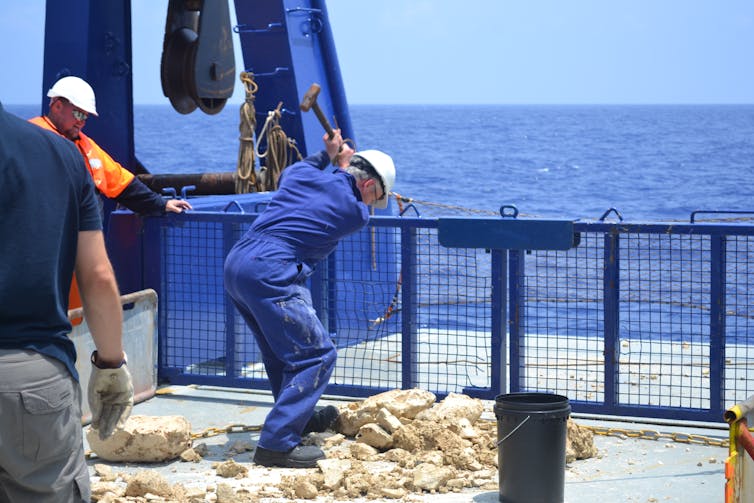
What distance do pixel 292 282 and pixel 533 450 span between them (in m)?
1.66

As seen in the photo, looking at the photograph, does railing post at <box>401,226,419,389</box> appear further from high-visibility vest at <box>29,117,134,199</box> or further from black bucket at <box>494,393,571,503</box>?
black bucket at <box>494,393,571,503</box>

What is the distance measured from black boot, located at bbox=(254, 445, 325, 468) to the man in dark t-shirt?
2.71m

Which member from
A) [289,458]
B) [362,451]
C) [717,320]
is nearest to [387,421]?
[362,451]

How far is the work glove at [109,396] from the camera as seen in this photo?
3.91m

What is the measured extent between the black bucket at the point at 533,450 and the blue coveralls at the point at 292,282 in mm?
1212

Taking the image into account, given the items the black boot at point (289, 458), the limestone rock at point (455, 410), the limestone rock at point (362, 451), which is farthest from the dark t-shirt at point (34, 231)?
the limestone rock at point (455, 410)

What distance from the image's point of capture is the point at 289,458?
249 inches

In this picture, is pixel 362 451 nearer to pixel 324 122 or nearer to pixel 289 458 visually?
pixel 289 458

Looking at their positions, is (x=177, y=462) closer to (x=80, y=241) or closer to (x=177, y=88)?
(x=80, y=241)

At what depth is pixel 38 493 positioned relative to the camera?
3.58 m

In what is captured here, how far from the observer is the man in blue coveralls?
250 inches

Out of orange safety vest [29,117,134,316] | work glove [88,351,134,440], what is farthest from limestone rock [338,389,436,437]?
work glove [88,351,134,440]

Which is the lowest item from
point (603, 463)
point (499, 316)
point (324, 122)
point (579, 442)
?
point (603, 463)

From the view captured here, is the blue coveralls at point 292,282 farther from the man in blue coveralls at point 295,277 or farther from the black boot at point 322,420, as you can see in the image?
the black boot at point 322,420
